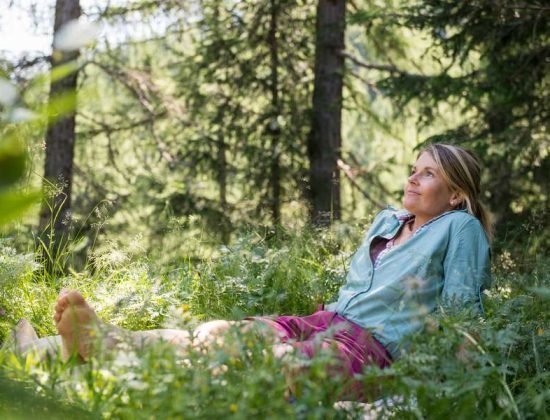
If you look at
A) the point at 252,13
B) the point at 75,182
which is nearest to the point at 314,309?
the point at 75,182

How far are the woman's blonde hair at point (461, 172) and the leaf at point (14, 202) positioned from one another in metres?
3.14

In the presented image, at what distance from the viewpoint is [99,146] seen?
32.9 ft

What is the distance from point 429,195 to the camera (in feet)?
11.5

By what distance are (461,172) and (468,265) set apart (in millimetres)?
510

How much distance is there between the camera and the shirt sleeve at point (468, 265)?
122 inches

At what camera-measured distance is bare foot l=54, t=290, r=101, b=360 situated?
8.91 ft

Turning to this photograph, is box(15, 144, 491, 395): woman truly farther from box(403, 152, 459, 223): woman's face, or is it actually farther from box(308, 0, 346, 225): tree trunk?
box(308, 0, 346, 225): tree trunk

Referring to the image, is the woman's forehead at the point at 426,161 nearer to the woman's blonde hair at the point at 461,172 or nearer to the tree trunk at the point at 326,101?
the woman's blonde hair at the point at 461,172

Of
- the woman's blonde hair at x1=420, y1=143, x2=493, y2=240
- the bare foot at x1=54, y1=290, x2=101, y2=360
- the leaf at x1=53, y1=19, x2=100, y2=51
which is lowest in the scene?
the bare foot at x1=54, y1=290, x2=101, y2=360

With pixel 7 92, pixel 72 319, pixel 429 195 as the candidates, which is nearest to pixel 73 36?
pixel 7 92

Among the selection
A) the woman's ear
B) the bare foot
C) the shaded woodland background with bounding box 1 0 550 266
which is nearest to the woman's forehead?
the woman's ear

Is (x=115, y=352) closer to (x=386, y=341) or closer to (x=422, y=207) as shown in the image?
(x=386, y=341)

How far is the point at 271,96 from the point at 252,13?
1082 millimetres

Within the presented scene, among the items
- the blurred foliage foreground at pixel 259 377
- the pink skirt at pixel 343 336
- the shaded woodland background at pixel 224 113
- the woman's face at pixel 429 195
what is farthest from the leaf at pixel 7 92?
the shaded woodland background at pixel 224 113
